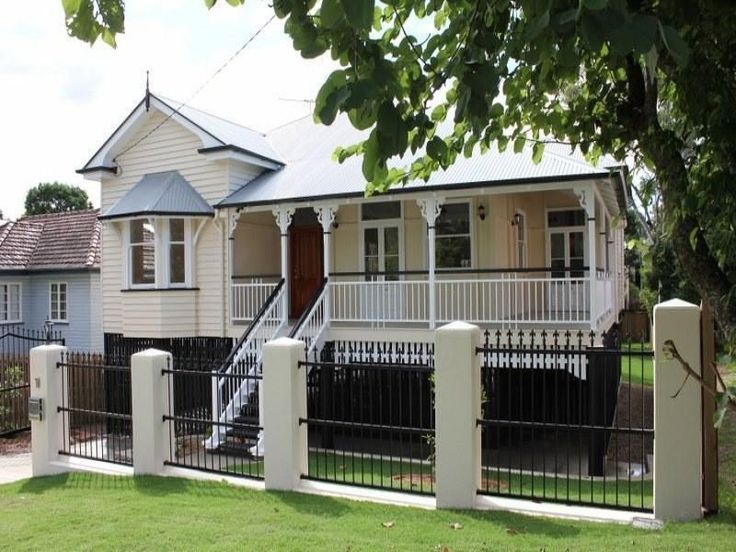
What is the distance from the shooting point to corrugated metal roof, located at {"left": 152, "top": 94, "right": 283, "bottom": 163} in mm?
15859

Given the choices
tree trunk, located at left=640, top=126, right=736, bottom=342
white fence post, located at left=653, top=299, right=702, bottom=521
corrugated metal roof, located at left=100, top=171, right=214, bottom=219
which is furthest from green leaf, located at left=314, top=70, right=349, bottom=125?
corrugated metal roof, located at left=100, top=171, right=214, bottom=219

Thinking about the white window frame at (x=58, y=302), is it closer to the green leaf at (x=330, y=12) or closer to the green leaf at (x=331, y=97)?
the green leaf at (x=331, y=97)

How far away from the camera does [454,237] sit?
599 inches

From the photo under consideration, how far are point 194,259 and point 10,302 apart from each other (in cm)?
1291

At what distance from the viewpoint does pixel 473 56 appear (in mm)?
2738

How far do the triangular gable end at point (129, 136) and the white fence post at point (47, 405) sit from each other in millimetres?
7247

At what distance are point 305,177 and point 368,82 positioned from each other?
44.6 ft

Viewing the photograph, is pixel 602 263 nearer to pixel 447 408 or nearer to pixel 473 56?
pixel 447 408

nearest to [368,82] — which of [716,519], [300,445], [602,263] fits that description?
[716,519]

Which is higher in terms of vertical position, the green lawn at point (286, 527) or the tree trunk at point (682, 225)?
the tree trunk at point (682, 225)

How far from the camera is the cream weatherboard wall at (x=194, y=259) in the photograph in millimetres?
15711

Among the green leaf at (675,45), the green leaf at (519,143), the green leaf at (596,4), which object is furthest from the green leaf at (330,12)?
the green leaf at (519,143)

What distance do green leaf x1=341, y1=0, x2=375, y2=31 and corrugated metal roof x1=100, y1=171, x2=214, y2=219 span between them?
14.1 meters

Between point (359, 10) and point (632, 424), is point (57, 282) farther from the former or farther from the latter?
point (359, 10)
